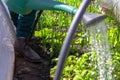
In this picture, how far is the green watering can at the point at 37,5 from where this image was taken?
179 cm

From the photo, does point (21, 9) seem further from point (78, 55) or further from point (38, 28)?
point (38, 28)

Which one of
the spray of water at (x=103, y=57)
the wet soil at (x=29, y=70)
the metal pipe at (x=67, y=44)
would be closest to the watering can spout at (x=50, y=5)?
the spray of water at (x=103, y=57)

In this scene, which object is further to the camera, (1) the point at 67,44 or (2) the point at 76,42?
(2) the point at 76,42

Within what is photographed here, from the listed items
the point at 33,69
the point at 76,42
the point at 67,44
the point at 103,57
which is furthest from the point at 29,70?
the point at 67,44

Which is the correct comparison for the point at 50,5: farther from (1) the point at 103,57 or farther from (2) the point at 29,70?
(2) the point at 29,70

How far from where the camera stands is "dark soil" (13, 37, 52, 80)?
2869mm

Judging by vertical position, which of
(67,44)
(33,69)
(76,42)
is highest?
(67,44)

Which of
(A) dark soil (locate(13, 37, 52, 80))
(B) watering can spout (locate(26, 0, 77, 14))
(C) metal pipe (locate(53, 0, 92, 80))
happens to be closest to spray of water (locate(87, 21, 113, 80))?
(B) watering can spout (locate(26, 0, 77, 14))

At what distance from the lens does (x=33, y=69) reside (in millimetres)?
3004

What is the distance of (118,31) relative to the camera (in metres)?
2.44

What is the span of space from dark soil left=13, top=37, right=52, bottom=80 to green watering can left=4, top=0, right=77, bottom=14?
0.68 m

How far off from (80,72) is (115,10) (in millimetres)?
748

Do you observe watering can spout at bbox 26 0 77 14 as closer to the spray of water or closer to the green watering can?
the green watering can

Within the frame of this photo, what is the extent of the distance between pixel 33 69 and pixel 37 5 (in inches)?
41.1
